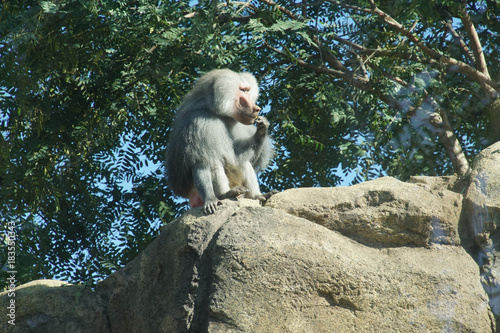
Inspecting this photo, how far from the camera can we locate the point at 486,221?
477cm

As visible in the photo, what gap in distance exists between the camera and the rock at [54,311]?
17.4 feet

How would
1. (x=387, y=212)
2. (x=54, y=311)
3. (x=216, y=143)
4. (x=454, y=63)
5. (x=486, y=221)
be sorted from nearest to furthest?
(x=486, y=221) < (x=387, y=212) < (x=54, y=311) < (x=216, y=143) < (x=454, y=63)

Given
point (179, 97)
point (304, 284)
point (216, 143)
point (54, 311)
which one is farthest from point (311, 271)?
point (179, 97)

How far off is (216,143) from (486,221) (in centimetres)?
259

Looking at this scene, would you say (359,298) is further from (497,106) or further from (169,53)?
(169,53)

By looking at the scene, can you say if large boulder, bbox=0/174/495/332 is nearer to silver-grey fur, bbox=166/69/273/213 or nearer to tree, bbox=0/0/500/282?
silver-grey fur, bbox=166/69/273/213

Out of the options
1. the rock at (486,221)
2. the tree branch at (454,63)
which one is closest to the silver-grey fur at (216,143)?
the tree branch at (454,63)

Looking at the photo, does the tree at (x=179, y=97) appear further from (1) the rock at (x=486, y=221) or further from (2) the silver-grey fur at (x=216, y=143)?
(1) the rock at (x=486, y=221)

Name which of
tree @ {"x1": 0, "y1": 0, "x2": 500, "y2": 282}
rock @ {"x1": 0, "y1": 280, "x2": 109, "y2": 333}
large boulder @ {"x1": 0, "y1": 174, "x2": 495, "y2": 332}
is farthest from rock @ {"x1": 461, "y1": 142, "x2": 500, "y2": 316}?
rock @ {"x1": 0, "y1": 280, "x2": 109, "y2": 333}

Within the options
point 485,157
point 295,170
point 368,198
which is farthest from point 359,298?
point 295,170

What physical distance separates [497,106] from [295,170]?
2.73 metres

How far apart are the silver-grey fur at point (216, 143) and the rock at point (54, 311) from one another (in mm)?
1445

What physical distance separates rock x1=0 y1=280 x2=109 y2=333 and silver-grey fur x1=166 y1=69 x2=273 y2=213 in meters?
1.44

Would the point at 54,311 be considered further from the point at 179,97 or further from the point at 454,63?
the point at 454,63
